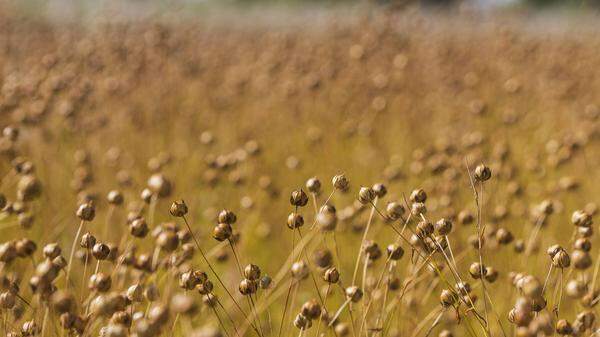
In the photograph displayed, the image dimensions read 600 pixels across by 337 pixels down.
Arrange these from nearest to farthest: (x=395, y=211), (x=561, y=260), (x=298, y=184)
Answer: (x=561, y=260) → (x=395, y=211) → (x=298, y=184)

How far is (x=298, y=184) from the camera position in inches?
116

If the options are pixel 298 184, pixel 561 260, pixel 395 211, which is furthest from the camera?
pixel 298 184

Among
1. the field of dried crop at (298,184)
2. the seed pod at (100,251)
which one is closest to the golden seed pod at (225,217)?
the field of dried crop at (298,184)

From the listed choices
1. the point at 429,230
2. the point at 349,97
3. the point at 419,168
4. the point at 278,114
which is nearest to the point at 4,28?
the point at 278,114

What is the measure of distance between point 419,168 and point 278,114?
1815 mm

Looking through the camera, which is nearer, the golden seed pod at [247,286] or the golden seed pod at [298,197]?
the golden seed pod at [247,286]

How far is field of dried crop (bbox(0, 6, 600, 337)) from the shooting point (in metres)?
1.22

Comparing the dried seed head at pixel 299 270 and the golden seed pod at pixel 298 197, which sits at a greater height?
the golden seed pod at pixel 298 197

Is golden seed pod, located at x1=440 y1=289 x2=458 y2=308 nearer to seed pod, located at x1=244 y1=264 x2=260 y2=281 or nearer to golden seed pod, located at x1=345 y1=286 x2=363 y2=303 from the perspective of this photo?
golden seed pod, located at x1=345 y1=286 x2=363 y2=303

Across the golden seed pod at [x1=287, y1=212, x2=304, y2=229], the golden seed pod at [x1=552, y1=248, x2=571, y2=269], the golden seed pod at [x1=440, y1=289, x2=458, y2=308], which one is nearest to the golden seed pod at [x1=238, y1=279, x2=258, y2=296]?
the golden seed pod at [x1=287, y1=212, x2=304, y2=229]

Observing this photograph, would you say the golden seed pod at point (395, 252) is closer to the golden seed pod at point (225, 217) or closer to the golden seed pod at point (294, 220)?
the golden seed pod at point (294, 220)

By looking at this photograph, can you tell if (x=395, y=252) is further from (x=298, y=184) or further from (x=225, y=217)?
(x=298, y=184)

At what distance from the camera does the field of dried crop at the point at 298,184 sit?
1.22 metres

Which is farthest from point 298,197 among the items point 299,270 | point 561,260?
point 561,260
